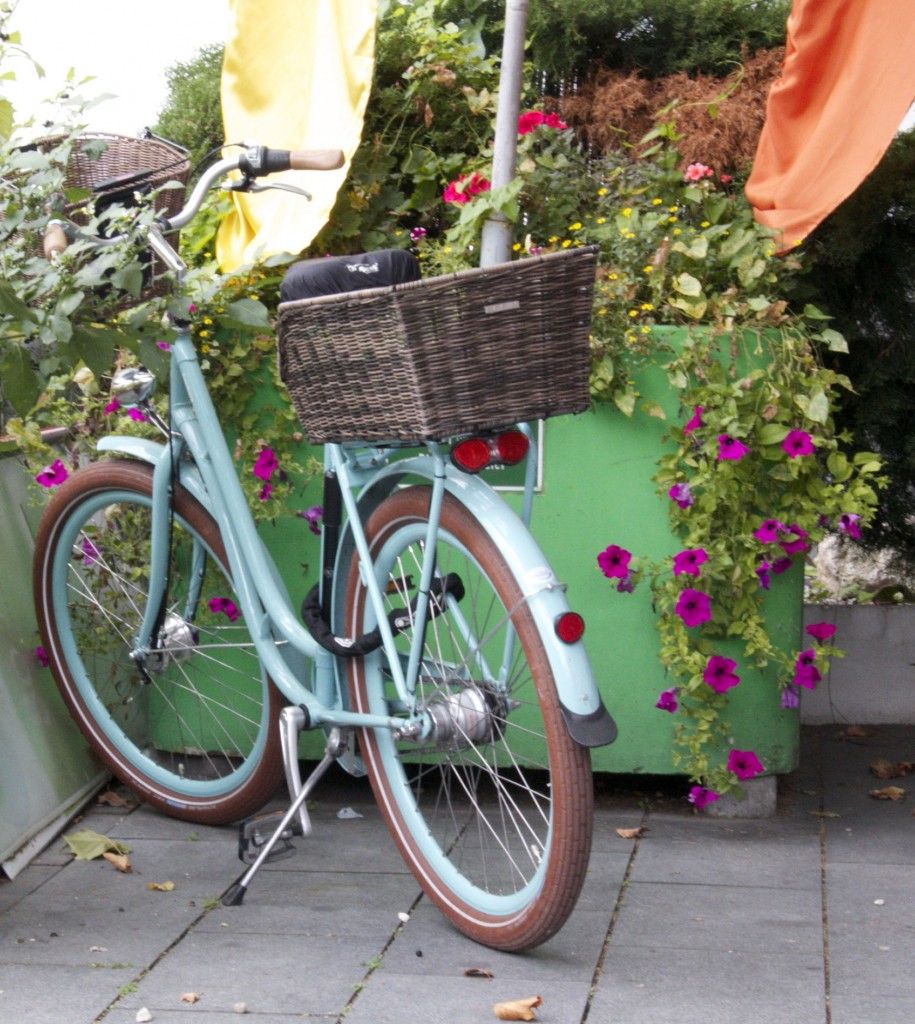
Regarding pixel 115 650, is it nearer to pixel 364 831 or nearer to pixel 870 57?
pixel 364 831

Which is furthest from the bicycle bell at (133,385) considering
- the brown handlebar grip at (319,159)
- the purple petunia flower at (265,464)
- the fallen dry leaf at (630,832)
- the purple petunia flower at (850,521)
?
the purple petunia flower at (850,521)

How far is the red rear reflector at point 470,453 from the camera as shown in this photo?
A: 2848 millimetres

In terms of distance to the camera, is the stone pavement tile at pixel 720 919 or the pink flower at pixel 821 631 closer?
the stone pavement tile at pixel 720 919

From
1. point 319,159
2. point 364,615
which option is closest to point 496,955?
point 364,615

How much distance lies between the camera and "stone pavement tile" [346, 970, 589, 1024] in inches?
109

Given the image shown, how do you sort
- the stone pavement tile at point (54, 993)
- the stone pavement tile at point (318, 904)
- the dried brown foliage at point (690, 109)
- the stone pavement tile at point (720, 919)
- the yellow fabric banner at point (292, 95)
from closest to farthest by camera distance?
the stone pavement tile at point (54, 993)
the stone pavement tile at point (720, 919)
the stone pavement tile at point (318, 904)
the yellow fabric banner at point (292, 95)
the dried brown foliage at point (690, 109)

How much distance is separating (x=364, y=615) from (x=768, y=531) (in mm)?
986

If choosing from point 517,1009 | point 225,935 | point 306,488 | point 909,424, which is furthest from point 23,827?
point 909,424

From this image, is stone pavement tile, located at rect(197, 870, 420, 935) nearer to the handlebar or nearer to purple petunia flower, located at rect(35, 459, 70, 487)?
purple petunia flower, located at rect(35, 459, 70, 487)

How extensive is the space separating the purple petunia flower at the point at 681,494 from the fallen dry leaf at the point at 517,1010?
4.24ft

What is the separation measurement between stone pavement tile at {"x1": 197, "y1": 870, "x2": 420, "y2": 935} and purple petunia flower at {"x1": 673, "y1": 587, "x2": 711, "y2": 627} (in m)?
0.88

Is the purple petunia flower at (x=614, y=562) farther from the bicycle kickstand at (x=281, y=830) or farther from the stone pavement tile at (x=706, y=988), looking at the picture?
the stone pavement tile at (x=706, y=988)

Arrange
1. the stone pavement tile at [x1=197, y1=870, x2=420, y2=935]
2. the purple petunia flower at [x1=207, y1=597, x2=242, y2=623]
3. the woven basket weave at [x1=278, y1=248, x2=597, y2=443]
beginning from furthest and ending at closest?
1. the purple petunia flower at [x1=207, y1=597, x2=242, y2=623]
2. the stone pavement tile at [x1=197, y1=870, x2=420, y2=935]
3. the woven basket weave at [x1=278, y1=248, x2=597, y2=443]

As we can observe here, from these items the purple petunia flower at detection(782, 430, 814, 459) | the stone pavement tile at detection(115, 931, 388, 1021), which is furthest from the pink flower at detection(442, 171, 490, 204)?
the stone pavement tile at detection(115, 931, 388, 1021)
